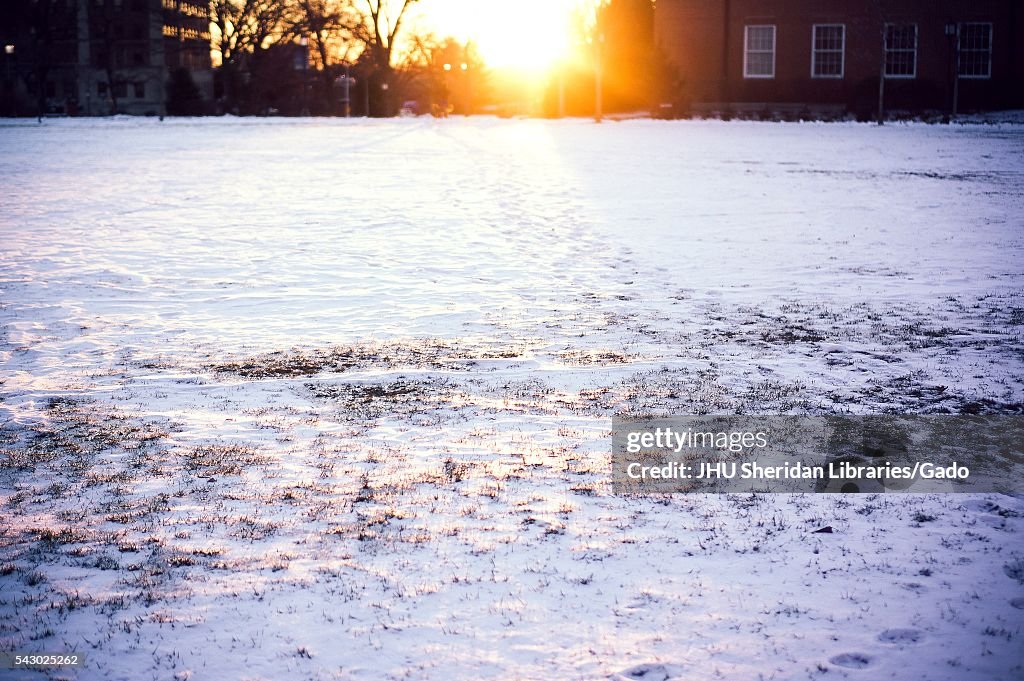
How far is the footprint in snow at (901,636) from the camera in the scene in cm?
323

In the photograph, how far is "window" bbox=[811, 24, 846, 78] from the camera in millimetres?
39969

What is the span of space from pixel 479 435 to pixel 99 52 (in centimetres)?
8546

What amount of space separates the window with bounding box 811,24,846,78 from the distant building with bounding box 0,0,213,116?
4773 centimetres

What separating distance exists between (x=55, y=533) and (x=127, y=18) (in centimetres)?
8522

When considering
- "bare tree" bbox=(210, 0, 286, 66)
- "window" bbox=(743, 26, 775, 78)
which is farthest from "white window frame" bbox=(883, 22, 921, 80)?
"bare tree" bbox=(210, 0, 286, 66)

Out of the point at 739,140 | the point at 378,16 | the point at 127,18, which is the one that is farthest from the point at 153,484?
the point at 127,18

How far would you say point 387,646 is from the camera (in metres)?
3.23

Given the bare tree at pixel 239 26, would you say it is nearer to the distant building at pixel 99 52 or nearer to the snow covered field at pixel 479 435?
the distant building at pixel 99 52

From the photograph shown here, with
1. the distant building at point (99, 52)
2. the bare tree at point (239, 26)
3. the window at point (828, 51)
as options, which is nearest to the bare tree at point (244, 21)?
the bare tree at point (239, 26)

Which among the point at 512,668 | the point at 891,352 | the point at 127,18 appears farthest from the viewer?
the point at 127,18

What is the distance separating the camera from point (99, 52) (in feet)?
259

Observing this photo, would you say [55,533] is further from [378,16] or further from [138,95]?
[138,95]

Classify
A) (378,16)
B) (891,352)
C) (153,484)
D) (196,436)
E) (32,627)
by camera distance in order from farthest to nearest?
(378,16)
(891,352)
(196,436)
(153,484)
(32,627)

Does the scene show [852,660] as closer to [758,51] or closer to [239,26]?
[758,51]
